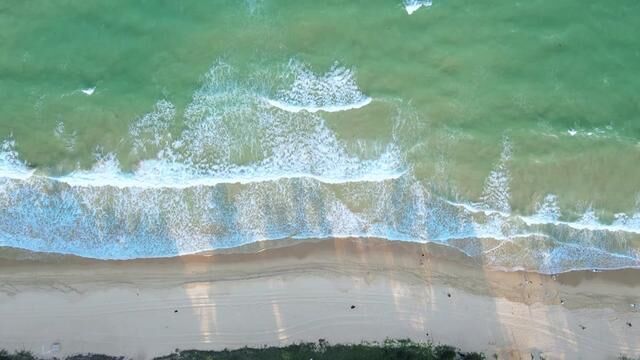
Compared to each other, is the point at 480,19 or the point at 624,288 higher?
the point at 480,19

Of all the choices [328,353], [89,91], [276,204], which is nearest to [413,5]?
[276,204]

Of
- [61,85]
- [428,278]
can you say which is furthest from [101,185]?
[428,278]

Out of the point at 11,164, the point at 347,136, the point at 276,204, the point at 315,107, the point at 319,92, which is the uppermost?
the point at 319,92

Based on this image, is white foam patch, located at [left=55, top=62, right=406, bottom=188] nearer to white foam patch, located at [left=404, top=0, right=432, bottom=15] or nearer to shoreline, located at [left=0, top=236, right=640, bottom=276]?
shoreline, located at [left=0, top=236, right=640, bottom=276]

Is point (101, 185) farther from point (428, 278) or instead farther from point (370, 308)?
point (428, 278)

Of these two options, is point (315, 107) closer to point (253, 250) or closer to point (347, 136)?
point (347, 136)

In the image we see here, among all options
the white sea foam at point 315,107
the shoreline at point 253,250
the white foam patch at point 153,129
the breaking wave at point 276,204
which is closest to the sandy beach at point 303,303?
the shoreline at point 253,250
